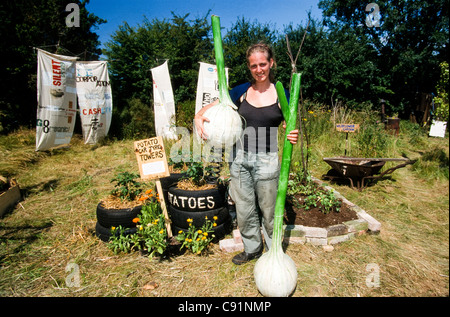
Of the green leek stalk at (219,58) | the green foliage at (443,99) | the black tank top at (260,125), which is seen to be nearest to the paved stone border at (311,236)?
the black tank top at (260,125)

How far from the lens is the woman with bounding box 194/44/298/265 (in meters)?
2.00

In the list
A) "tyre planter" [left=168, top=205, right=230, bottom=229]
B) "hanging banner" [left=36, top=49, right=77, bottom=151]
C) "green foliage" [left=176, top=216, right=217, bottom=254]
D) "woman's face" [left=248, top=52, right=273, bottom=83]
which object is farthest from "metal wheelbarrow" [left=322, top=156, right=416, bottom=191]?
"hanging banner" [left=36, top=49, right=77, bottom=151]

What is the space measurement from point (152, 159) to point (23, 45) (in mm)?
9780

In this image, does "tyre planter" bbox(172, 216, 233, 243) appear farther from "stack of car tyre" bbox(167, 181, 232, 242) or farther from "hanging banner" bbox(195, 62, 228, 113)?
"hanging banner" bbox(195, 62, 228, 113)

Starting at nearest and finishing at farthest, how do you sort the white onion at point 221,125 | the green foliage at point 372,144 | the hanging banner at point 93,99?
the white onion at point 221,125
the green foliage at point 372,144
the hanging banner at point 93,99

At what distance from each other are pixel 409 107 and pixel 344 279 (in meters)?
13.8

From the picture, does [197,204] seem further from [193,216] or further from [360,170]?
[360,170]

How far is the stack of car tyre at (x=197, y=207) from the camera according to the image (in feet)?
8.73

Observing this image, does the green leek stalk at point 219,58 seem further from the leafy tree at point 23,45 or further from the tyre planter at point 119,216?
the leafy tree at point 23,45

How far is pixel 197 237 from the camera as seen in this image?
272 cm

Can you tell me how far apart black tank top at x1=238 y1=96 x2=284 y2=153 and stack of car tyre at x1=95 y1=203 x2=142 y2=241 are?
160cm

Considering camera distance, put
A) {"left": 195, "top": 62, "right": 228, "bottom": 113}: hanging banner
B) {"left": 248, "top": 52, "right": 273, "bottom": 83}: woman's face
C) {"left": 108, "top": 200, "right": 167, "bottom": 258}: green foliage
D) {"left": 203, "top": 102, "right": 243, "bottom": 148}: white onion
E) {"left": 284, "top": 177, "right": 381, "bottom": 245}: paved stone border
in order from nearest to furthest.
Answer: {"left": 203, "top": 102, "right": 243, "bottom": 148}: white onion, {"left": 248, "top": 52, "right": 273, "bottom": 83}: woman's face, {"left": 108, "top": 200, "right": 167, "bottom": 258}: green foliage, {"left": 284, "top": 177, "right": 381, "bottom": 245}: paved stone border, {"left": 195, "top": 62, "right": 228, "bottom": 113}: hanging banner

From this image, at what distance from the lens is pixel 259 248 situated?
8.05 ft

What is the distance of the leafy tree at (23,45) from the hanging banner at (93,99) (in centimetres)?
65
